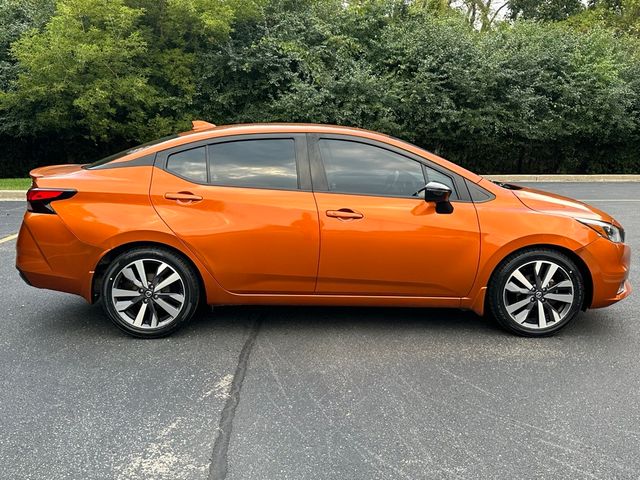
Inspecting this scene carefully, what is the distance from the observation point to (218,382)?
3.41m

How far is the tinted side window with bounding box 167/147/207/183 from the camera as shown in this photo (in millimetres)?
4137

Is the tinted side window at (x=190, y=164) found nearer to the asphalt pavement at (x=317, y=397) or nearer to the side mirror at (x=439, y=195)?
the asphalt pavement at (x=317, y=397)

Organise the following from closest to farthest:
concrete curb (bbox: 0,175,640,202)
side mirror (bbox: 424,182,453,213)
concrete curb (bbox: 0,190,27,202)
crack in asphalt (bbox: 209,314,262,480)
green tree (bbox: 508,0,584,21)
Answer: crack in asphalt (bbox: 209,314,262,480) → side mirror (bbox: 424,182,453,213) → concrete curb (bbox: 0,190,27,202) → concrete curb (bbox: 0,175,640,202) → green tree (bbox: 508,0,584,21)

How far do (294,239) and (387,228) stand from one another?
67cm

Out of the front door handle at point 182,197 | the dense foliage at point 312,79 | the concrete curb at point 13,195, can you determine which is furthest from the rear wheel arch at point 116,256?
the dense foliage at point 312,79

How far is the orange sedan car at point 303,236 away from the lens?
399 cm

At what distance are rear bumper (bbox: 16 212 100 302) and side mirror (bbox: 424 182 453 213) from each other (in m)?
2.41

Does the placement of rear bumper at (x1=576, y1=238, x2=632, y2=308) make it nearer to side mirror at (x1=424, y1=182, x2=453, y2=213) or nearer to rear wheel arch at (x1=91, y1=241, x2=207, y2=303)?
side mirror at (x1=424, y1=182, x2=453, y2=213)

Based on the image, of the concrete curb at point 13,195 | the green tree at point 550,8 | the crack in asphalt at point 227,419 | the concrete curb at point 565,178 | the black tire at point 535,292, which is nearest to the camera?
the crack in asphalt at point 227,419

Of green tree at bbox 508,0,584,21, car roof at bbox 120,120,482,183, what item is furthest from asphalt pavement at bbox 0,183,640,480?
green tree at bbox 508,0,584,21

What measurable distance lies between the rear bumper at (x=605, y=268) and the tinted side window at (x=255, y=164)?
7.34 feet

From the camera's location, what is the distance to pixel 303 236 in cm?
399

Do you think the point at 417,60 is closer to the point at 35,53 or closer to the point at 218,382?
the point at 35,53

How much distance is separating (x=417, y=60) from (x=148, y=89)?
8018mm
